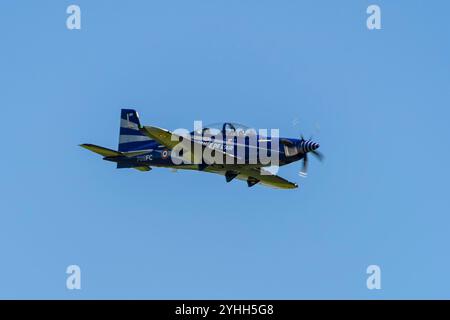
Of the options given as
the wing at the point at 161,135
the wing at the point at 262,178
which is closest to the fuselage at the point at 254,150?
the wing at the point at 161,135

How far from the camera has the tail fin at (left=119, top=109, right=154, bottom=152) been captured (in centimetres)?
3672

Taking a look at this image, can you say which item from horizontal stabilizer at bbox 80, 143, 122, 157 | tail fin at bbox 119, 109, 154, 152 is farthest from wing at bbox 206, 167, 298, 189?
horizontal stabilizer at bbox 80, 143, 122, 157

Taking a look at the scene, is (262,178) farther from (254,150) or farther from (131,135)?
(131,135)

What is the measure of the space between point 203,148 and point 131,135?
5272 millimetres

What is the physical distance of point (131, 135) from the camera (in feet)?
123
